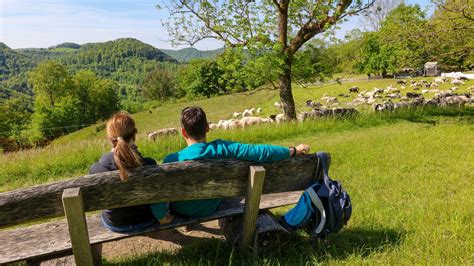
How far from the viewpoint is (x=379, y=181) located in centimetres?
576

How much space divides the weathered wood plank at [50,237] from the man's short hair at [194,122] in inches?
32.3

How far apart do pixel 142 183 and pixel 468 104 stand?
18591mm

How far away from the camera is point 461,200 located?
178 inches

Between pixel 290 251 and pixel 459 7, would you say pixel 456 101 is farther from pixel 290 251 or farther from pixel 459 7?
pixel 290 251

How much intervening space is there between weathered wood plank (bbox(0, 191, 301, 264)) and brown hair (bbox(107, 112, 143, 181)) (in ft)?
2.59

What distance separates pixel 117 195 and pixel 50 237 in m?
1.02

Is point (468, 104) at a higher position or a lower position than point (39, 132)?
higher

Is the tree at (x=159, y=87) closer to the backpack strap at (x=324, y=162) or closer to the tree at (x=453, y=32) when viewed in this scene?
the tree at (x=453, y=32)

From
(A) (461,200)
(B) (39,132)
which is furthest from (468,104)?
(B) (39,132)

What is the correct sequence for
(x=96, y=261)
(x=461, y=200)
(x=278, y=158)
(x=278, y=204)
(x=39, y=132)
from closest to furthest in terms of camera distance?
(x=278, y=158) < (x=96, y=261) < (x=278, y=204) < (x=461, y=200) < (x=39, y=132)

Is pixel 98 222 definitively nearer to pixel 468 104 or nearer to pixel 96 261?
pixel 96 261

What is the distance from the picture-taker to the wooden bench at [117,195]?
240 cm

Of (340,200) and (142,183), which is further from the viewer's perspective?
(340,200)

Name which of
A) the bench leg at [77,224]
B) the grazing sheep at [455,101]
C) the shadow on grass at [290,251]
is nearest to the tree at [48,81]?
the grazing sheep at [455,101]
